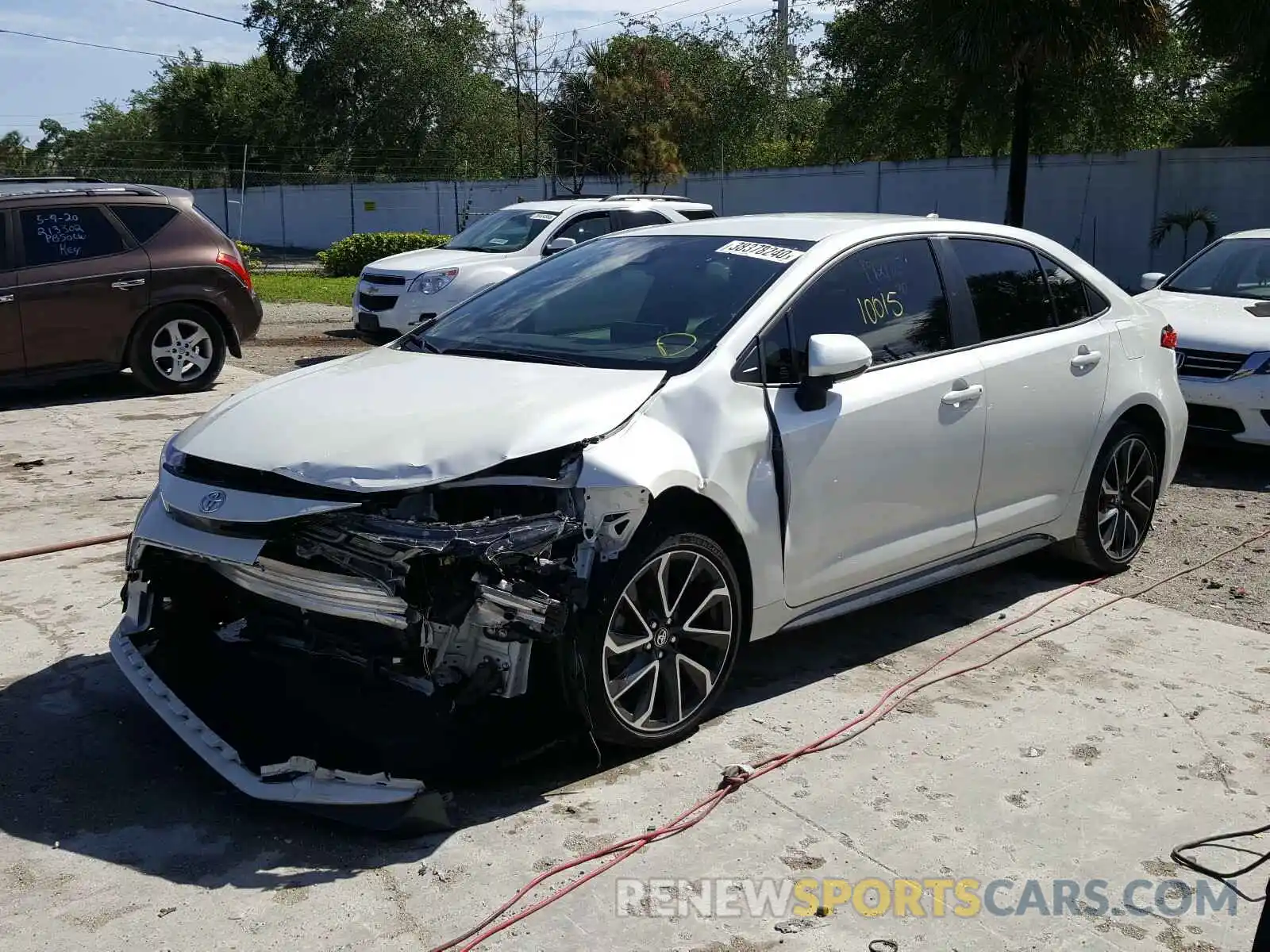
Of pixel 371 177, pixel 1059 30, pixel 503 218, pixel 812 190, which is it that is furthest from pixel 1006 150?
pixel 371 177

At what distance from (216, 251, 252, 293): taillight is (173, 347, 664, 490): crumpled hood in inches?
281

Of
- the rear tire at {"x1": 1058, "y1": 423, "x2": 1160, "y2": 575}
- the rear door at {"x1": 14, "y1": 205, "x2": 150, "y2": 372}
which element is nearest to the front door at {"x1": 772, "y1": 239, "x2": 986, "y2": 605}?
the rear tire at {"x1": 1058, "y1": 423, "x2": 1160, "y2": 575}

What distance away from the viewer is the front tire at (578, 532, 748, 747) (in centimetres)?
397

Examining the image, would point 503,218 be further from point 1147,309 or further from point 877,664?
point 877,664

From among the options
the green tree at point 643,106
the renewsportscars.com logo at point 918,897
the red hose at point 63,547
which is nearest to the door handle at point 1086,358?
the renewsportscars.com logo at point 918,897

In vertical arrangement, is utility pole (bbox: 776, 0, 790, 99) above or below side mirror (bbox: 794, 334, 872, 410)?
above

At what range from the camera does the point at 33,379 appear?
10.5m

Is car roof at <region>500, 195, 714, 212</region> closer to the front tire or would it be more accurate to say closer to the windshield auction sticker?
the windshield auction sticker

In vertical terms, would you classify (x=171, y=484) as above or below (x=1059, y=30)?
below

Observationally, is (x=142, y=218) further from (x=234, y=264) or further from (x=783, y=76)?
(x=783, y=76)

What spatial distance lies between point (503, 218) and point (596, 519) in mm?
11441

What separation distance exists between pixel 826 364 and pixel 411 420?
1.47 metres

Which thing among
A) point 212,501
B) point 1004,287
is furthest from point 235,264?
point 212,501

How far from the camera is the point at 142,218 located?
11.0m
